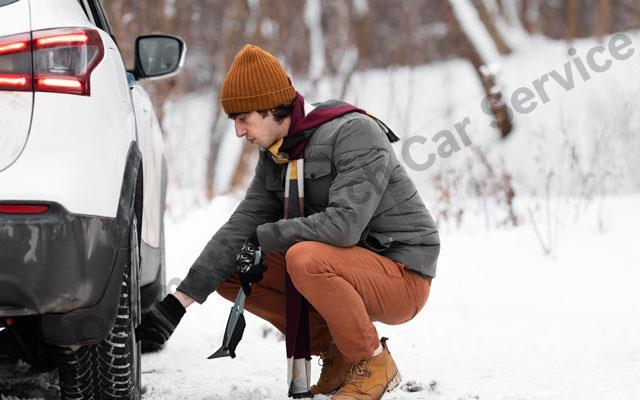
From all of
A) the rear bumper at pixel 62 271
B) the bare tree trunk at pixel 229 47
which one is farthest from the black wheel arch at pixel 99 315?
the bare tree trunk at pixel 229 47

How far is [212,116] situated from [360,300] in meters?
11.8

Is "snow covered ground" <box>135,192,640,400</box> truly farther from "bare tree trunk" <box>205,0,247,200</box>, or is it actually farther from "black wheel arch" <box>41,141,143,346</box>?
"bare tree trunk" <box>205,0,247,200</box>

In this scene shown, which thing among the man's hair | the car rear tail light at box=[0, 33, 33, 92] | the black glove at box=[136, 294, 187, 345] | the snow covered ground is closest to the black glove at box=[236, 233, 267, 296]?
the black glove at box=[136, 294, 187, 345]

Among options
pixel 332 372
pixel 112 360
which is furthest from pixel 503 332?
pixel 112 360

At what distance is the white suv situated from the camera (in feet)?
7.64

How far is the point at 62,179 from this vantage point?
237 cm

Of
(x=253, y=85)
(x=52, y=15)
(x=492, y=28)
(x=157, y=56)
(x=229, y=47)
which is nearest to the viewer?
(x=52, y=15)

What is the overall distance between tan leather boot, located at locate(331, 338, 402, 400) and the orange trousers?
0.05 metres

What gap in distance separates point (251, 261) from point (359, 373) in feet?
1.66

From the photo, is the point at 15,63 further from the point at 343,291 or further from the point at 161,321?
the point at 343,291

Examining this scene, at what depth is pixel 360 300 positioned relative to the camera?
318cm

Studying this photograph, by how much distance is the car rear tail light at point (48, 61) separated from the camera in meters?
2.38

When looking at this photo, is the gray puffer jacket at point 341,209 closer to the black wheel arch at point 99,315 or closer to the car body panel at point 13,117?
the black wheel arch at point 99,315

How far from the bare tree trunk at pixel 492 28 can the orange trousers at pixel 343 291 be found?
12.4m
